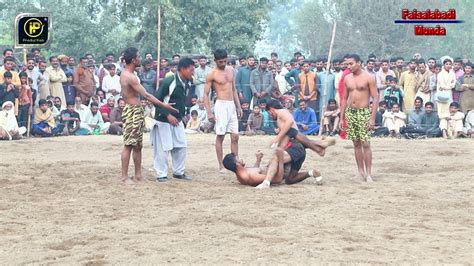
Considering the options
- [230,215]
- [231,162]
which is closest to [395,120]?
[231,162]

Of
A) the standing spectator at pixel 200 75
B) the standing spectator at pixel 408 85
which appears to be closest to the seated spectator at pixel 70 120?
the standing spectator at pixel 200 75

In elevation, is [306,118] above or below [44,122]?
above

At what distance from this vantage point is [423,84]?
19.2 metres

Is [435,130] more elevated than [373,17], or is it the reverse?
[373,17]

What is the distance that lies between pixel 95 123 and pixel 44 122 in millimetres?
1186

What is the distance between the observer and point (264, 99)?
19500 mm

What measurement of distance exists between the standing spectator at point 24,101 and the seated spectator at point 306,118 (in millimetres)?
5505

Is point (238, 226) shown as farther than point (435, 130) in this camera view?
No

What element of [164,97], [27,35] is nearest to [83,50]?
[27,35]

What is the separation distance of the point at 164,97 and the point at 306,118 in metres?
7.68

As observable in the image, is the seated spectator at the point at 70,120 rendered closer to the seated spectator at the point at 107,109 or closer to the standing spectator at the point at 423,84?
the seated spectator at the point at 107,109

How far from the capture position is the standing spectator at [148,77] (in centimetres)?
1989

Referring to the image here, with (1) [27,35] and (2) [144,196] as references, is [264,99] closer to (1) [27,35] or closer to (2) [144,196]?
(1) [27,35]

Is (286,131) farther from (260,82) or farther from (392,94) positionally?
(260,82)
